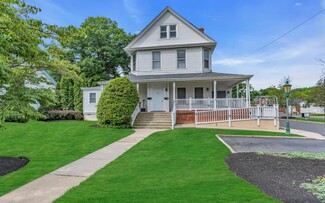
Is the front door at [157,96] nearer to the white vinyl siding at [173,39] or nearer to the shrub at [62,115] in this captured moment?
the white vinyl siding at [173,39]

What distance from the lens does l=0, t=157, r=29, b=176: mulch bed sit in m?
6.28

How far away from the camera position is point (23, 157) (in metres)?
7.89

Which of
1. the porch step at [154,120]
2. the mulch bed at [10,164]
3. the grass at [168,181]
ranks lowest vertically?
the mulch bed at [10,164]

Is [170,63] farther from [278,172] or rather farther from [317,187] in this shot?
[317,187]

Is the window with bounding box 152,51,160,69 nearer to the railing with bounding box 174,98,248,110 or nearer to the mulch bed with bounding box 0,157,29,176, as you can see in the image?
the railing with bounding box 174,98,248,110

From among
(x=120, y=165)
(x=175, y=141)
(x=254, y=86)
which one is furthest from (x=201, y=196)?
(x=254, y=86)

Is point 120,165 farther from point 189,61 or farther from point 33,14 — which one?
→ point 189,61

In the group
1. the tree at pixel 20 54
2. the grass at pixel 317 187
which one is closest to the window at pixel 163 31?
the tree at pixel 20 54

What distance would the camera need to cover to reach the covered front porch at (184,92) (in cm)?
1786

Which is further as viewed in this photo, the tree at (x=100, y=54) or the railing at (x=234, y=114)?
the tree at (x=100, y=54)

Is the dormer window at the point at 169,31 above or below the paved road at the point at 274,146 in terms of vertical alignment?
above

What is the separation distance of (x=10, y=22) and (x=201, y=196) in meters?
4.62

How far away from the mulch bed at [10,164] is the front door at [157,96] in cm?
1247

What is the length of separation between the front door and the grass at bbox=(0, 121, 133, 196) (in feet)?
21.7
